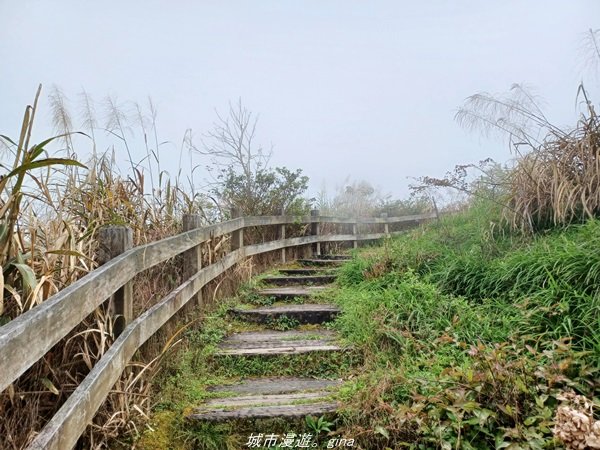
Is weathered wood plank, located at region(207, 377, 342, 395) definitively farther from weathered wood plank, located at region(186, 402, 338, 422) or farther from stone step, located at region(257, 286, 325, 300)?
stone step, located at region(257, 286, 325, 300)

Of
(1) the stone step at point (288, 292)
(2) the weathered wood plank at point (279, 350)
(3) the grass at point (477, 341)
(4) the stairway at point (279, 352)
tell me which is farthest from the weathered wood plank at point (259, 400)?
(1) the stone step at point (288, 292)

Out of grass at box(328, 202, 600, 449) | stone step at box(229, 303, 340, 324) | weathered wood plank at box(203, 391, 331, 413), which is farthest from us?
stone step at box(229, 303, 340, 324)

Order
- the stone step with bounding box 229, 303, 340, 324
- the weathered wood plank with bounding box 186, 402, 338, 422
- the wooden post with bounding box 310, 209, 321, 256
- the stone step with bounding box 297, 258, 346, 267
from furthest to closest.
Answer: the wooden post with bounding box 310, 209, 321, 256, the stone step with bounding box 297, 258, 346, 267, the stone step with bounding box 229, 303, 340, 324, the weathered wood plank with bounding box 186, 402, 338, 422

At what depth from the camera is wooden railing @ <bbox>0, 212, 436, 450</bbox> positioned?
1246 mm

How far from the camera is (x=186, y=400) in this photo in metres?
2.62

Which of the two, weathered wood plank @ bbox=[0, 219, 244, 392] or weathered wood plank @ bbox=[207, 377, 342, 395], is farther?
weathered wood plank @ bbox=[207, 377, 342, 395]

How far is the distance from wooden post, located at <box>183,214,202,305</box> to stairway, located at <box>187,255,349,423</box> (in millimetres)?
664

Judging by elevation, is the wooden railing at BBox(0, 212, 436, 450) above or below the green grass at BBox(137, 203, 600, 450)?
above

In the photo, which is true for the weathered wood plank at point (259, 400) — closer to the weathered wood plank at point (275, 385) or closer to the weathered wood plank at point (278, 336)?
the weathered wood plank at point (275, 385)

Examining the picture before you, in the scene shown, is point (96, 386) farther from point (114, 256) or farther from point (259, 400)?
point (259, 400)

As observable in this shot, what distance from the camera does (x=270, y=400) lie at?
2703 millimetres

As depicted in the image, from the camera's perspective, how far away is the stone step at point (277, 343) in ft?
11.0

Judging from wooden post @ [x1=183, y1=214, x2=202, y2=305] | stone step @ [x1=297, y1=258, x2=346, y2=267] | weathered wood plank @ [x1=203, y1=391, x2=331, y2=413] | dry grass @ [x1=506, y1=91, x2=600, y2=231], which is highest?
dry grass @ [x1=506, y1=91, x2=600, y2=231]

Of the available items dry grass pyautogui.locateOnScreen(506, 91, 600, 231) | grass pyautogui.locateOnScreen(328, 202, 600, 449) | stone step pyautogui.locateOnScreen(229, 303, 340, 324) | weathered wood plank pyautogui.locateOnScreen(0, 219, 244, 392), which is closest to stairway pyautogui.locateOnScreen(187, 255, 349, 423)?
stone step pyautogui.locateOnScreen(229, 303, 340, 324)
